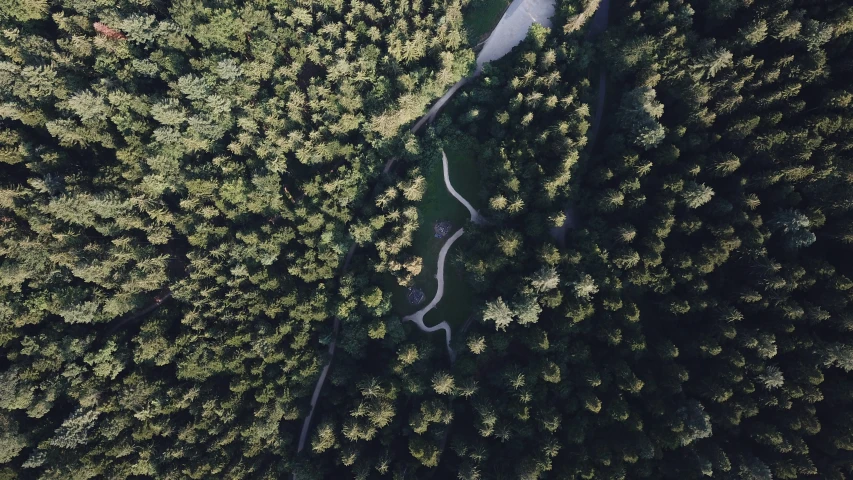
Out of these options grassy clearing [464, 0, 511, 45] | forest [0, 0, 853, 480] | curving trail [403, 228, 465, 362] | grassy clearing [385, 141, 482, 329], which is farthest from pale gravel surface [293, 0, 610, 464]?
grassy clearing [464, 0, 511, 45]

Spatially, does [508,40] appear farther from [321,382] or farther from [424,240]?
[321,382]

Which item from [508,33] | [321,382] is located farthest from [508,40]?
[321,382]

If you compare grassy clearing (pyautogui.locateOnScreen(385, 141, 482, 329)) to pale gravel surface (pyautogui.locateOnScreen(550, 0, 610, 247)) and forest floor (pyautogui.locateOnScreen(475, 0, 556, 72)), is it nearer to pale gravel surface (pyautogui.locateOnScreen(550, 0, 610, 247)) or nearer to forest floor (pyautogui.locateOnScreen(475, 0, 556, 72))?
pale gravel surface (pyautogui.locateOnScreen(550, 0, 610, 247))

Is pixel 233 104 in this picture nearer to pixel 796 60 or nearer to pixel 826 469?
pixel 796 60

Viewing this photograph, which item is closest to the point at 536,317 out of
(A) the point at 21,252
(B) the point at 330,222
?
(B) the point at 330,222

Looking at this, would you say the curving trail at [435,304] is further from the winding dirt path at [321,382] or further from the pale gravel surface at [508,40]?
the winding dirt path at [321,382]
